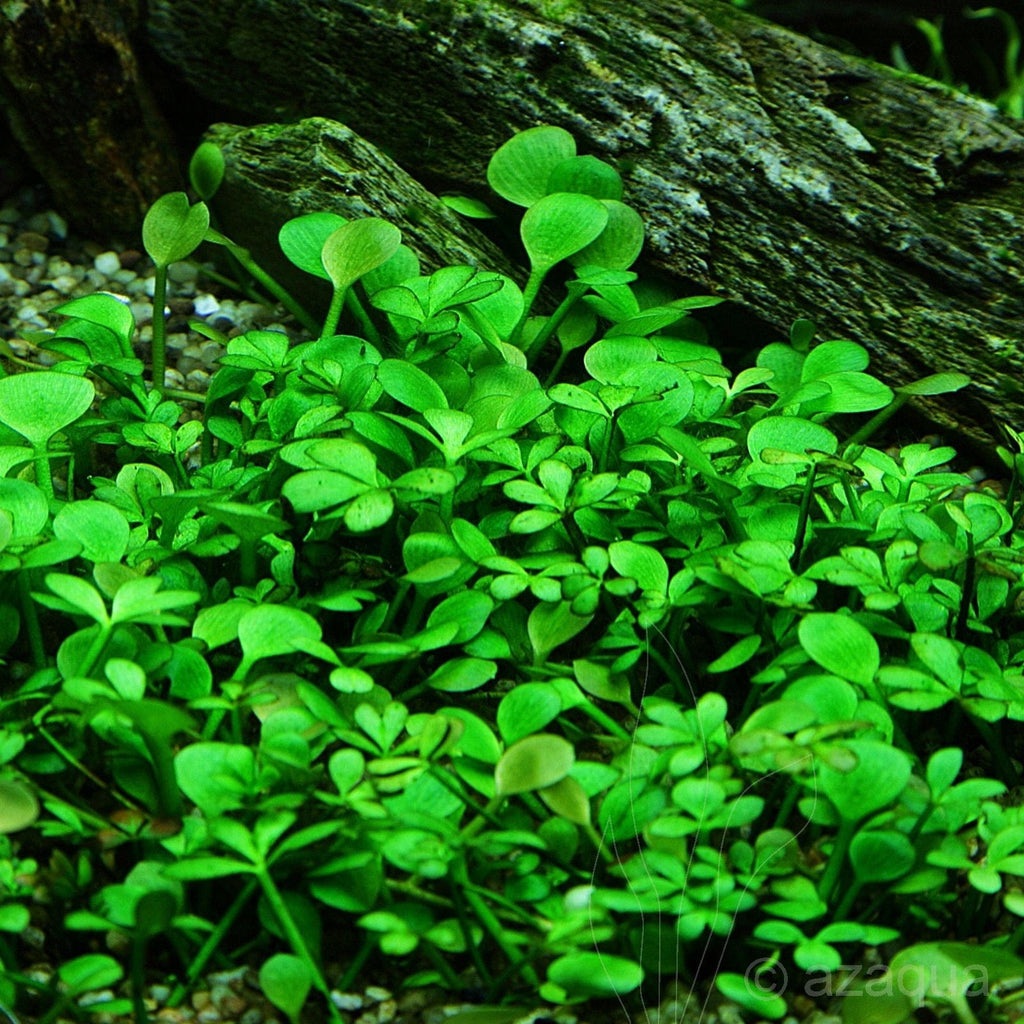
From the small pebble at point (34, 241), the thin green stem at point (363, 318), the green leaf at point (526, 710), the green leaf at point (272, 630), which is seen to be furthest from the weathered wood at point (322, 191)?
the green leaf at point (526, 710)

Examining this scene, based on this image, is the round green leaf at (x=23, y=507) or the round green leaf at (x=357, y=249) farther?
the round green leaf at (x=357, y=249)

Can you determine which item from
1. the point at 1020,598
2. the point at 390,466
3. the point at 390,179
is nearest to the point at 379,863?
the point at 390,466

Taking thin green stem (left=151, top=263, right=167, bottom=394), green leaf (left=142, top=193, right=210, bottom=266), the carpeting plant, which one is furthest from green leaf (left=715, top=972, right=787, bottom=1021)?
green leaf (left=142, top=193, right=210, bottom=266)

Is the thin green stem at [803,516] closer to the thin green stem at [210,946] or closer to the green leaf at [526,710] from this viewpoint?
the green leaf at [526,710]

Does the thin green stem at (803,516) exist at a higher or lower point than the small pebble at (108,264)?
higher

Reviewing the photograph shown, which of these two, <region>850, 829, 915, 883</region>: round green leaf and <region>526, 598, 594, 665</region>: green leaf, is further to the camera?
<region>526, 598, 594, 665</region>: green leaf

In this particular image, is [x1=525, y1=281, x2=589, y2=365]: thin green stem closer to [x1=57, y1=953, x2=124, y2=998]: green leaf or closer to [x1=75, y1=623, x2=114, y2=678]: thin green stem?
[x1=75, y1=623, x2=114, y2=678]: thin green stem

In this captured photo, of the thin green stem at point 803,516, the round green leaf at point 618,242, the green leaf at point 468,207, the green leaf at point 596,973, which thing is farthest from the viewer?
the green leaf at point 468,207
